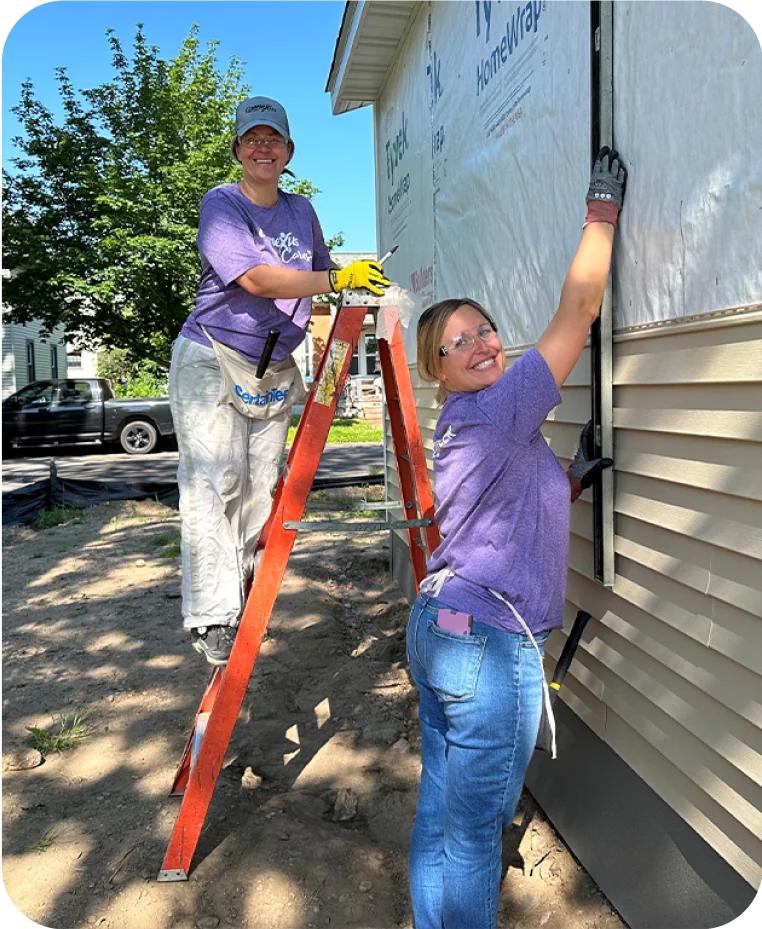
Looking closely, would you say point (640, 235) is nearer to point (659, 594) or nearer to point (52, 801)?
point (659, 594)

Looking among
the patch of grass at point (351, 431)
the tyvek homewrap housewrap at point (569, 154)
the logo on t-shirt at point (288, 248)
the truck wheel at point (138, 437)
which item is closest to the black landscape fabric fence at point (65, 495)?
the patch of grass at point (351, 431)

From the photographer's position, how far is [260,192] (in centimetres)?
267

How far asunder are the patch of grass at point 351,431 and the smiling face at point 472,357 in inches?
597

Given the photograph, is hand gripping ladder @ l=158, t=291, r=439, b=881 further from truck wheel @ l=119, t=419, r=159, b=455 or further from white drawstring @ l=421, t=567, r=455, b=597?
truck wheel @ l=119, t=419, r=159, b=455

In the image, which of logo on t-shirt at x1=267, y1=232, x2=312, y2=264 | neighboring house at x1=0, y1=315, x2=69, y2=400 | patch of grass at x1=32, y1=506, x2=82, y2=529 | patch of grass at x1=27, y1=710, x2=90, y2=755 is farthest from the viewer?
neighboring house at x1=0, y1=315, x2=69, y2=400

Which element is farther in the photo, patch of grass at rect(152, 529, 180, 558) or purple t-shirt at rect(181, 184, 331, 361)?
patch of grass at rect(152, 529, 180, 558)

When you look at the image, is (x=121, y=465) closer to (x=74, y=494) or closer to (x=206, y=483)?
(x=74, y=494)

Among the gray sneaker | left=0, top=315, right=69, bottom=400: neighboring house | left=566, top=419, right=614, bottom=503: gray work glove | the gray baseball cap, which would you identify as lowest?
the gray sneaker

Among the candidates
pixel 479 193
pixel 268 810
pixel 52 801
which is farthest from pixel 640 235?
pixel 52 801

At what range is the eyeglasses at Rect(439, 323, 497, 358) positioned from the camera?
1914mm

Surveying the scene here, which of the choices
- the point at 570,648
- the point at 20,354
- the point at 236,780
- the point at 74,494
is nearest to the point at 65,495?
the point at 74,494

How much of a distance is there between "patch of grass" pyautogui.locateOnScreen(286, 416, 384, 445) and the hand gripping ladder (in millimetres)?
14600

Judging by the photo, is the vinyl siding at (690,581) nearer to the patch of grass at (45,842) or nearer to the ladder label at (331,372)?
the ladder label at (331,372)

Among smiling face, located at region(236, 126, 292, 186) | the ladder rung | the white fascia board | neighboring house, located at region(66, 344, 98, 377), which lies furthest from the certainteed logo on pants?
neighboring house, located at region(66, 344, 98, 377)
